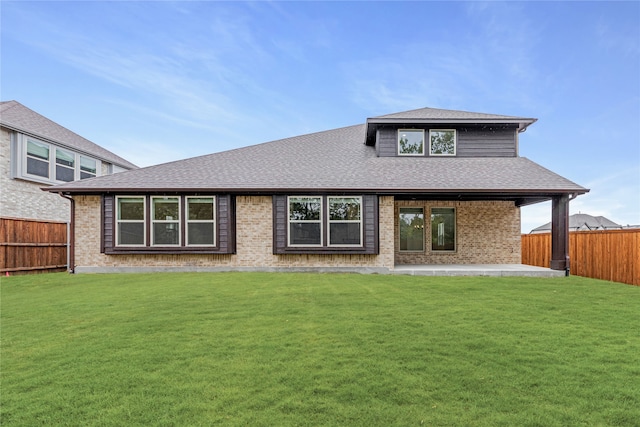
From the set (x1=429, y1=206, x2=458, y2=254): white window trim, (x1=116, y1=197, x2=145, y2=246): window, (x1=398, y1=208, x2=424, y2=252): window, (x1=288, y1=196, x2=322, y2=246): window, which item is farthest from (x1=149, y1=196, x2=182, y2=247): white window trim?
(x1=429, y1=206, x2=458, y2=254): white window trim

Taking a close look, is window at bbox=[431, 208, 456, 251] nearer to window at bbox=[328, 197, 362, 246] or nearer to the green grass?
A: window at bbox=[328, 197, 362, 246]

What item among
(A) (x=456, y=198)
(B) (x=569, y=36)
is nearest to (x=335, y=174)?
(A) (x=456, y=198)

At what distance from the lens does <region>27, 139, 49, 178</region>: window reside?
16.1 meters

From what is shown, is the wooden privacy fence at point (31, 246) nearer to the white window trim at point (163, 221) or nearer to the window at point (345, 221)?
the white window trim at point (163, 221)

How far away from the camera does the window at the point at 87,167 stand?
62.5 feet

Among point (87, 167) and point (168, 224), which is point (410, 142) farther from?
point (87, 167)

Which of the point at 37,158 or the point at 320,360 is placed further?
the point at 37,158

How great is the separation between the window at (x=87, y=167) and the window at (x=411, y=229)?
1794 cm

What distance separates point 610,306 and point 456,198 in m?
6.86

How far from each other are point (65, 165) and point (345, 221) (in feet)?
53.5

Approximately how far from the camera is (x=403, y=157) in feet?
45.1

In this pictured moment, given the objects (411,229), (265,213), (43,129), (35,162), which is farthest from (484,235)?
(43,129)

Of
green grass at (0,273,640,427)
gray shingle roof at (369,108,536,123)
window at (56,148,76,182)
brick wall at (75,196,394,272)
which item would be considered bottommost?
green grass at (0,273,640,427)

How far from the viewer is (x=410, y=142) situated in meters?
13.8
